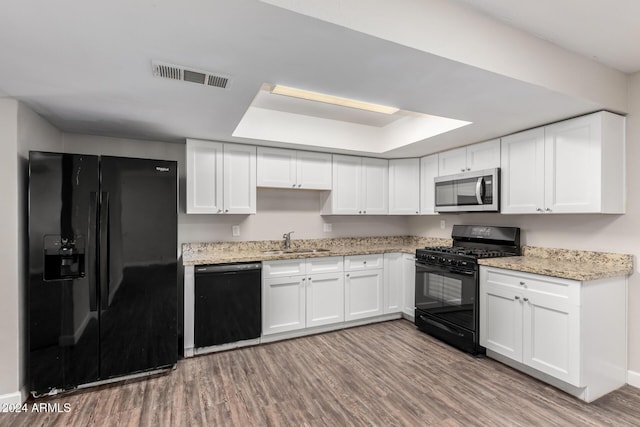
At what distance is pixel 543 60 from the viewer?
2016 millimetres

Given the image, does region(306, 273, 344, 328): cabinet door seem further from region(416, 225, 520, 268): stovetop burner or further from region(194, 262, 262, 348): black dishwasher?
region(416, 225, 520, 268): stovetop burner

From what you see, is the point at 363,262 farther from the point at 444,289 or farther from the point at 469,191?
the point at 469,191

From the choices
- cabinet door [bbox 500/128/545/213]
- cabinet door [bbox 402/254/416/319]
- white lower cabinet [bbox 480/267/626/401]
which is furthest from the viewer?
cabinet door [bbox 402/254/416/319]

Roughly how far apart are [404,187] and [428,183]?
12.9 inches

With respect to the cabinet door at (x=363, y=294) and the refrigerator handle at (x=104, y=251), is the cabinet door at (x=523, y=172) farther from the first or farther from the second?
the refrigerator handle at (x=104, y=251)

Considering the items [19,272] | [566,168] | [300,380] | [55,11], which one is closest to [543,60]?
[566,168]

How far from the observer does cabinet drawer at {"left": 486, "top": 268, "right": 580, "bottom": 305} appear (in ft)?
7.51

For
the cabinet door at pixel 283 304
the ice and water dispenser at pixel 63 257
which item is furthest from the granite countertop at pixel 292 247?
the ice and water dispenser at pixel 63 257

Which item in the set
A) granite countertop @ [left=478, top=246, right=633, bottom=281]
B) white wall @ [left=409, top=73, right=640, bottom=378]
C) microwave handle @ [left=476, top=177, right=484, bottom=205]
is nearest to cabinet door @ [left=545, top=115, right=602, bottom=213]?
white wall @ [left=409, top=73, right=640, bottom=378]

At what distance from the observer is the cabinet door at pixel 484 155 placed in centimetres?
322

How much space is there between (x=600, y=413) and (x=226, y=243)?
354 centimetres

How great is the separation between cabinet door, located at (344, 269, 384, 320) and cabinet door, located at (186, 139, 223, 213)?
1744mm

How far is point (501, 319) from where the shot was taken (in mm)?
2801

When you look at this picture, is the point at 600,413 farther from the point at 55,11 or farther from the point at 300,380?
the point at 55,11
